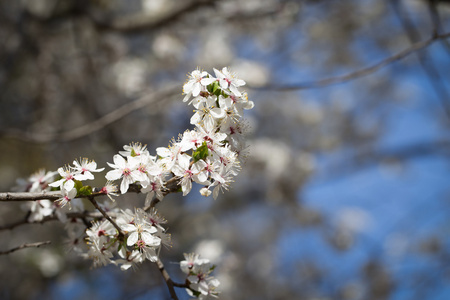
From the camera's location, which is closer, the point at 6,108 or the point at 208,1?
the point at 208,1

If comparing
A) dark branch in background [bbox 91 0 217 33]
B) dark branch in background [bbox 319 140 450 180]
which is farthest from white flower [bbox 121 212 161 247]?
dark branch in background [bbox 319 140 450 180]

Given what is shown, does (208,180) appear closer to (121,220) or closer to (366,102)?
(121,220)

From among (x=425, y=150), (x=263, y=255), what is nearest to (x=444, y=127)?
(x=425, y=150)

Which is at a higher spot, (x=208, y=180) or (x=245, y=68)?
(x=245, y=68)

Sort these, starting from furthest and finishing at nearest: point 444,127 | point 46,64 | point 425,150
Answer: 1. point 444,127
2. point 425,150
3. point 46,64

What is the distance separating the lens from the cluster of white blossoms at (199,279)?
1289mm

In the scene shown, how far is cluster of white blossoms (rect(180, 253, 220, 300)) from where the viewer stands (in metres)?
1.29

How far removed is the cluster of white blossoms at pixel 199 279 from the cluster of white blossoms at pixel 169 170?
154mm

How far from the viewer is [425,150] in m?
6.07

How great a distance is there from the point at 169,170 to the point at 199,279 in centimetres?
40

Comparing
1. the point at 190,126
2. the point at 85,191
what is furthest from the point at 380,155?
the point at 85,191

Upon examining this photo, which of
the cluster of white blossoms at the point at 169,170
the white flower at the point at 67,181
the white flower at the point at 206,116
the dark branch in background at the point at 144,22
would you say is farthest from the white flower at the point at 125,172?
the dark branch in background at the point at 144,22

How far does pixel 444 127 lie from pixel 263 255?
12.4 ft

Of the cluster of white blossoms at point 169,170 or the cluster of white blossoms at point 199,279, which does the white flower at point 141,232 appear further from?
the cluster of white blossoms at point 199,279
